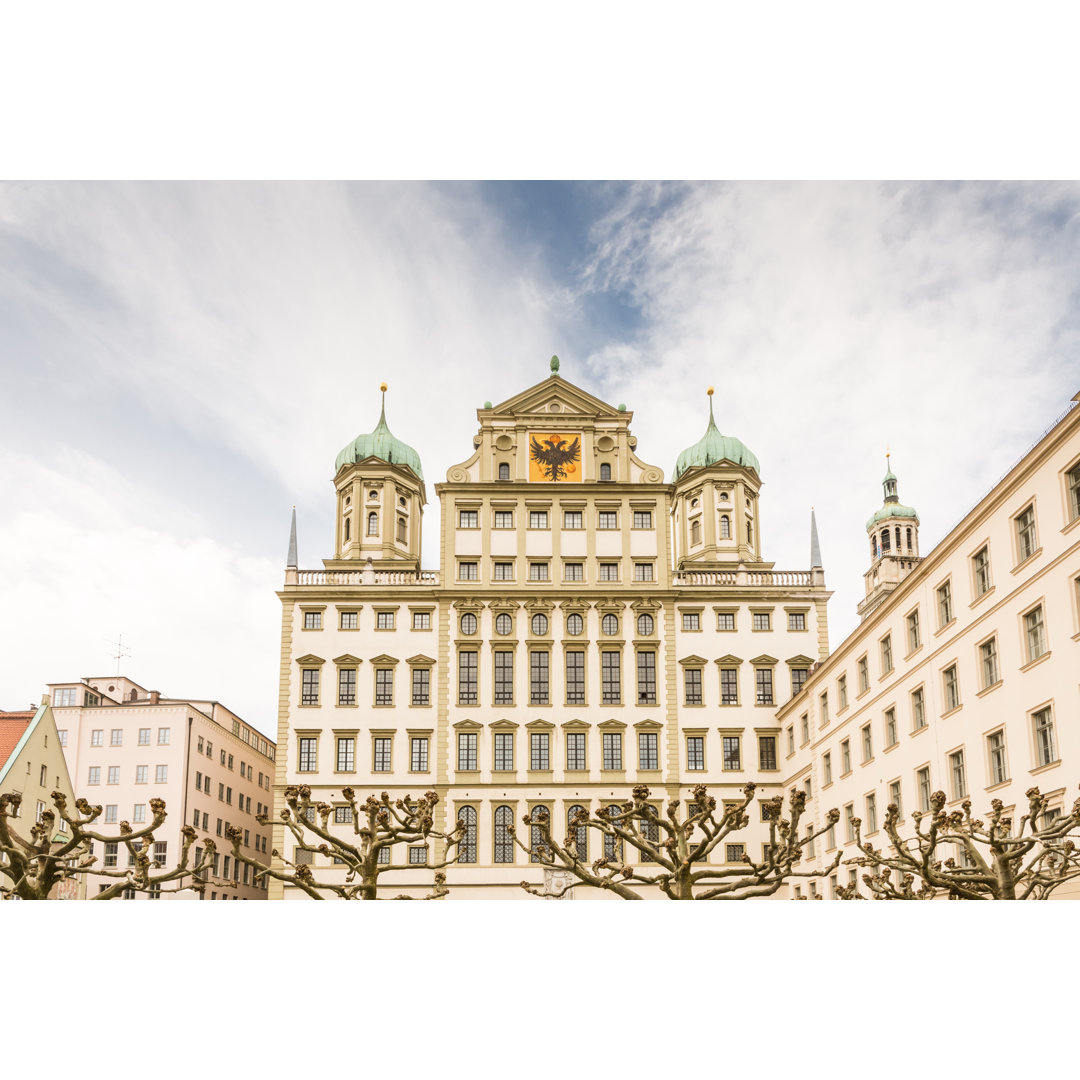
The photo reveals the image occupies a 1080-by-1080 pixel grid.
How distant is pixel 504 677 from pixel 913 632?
21.6m

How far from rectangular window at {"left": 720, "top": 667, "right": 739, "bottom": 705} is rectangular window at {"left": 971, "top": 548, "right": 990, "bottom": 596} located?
2271 centimetres

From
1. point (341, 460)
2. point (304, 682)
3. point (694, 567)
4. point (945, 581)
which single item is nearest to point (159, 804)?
point (945, 581)

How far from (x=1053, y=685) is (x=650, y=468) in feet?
102

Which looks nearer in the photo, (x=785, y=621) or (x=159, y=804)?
(x=159, y=804)

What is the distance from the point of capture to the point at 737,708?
54375 millimetres

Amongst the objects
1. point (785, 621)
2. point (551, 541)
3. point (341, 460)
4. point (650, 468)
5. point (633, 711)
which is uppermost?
point (341, 460)

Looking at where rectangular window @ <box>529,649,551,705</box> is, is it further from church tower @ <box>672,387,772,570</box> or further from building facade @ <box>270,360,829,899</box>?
church tower @ <box>672,387,772,570</box>

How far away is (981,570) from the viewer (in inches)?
1281

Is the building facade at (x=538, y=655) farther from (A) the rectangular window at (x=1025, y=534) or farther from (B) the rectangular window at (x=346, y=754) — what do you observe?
(A) the rectangular window at (x=1025, y=534)

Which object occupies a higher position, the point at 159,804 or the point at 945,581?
the point at 945,581

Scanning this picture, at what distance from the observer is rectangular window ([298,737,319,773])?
53219 mm

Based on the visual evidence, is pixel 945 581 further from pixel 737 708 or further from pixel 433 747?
pixel 433 747

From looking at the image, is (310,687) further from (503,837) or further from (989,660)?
(989,660)

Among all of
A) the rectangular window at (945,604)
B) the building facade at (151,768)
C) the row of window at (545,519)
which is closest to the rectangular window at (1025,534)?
the rectangular window at (945,604)
